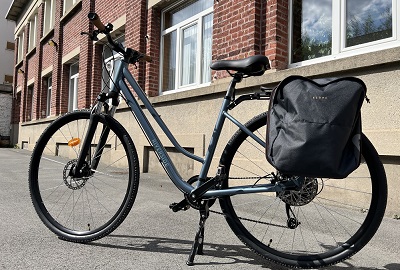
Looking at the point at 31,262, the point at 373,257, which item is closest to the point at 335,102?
the point at 373,257

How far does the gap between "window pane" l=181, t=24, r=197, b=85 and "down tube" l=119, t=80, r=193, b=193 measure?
4.41 meters

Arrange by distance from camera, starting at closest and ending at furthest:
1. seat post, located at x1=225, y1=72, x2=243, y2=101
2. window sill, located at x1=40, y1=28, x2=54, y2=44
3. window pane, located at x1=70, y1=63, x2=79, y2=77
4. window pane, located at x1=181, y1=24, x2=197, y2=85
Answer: seat post, located at x1=225, y1=72, x2=243, y2=101 → window pane, located at x1=181, y1=24, x2=197, y2=85 → window pane, located at x1=70, y1=63, x2=79, y2=77 → window sill, located at x1=40, y1=28, x2=54, y2=44

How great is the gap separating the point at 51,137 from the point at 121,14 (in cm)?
681

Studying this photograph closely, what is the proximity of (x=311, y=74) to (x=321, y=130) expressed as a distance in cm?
270

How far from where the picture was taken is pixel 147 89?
746 centimetres

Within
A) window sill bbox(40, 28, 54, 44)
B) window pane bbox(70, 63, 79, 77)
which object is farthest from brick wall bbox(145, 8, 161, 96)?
window sill bbox(40, 28, 54, 44)

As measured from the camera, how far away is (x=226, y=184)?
2250mm

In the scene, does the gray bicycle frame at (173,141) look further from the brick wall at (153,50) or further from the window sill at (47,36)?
the window sill at (47,36)

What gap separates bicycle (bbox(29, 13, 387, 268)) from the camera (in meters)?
2.02

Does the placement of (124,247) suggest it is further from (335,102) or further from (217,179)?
(335,102)

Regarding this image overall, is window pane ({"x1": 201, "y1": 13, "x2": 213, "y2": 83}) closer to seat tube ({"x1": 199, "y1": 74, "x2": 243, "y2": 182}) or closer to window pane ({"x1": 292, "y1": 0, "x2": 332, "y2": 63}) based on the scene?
window pane ({"x1": 292, "y1": 0, "x2": 332, "y2": 63})

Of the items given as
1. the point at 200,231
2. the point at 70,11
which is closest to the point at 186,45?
the point at 200,231

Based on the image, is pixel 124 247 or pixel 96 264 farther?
pixel 124 247

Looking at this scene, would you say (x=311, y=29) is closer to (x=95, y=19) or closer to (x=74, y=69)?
(x=95, y=19)
